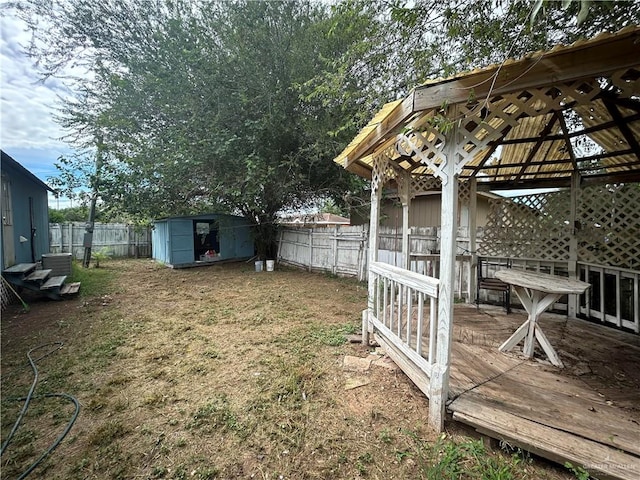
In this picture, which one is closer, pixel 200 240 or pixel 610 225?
pixel 610 225

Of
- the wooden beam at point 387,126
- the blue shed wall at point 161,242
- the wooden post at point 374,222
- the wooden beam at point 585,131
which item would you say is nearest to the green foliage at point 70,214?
the blue shed wall at point 161,242

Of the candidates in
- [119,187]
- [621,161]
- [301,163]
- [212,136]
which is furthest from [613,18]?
[119,187]

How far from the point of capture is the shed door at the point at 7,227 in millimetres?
5723

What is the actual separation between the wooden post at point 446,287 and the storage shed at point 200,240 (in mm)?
9263

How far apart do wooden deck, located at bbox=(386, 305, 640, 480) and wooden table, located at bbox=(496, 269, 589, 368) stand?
0.37ft

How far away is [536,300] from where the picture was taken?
2844 mm

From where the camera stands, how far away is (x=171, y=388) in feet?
9.16

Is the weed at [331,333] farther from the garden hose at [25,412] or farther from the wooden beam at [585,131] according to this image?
the wooden beam at [585,131]

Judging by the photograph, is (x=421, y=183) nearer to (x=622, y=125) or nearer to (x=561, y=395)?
(x=622, y=125)

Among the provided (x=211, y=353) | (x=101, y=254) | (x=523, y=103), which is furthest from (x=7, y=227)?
(x=523, y=103)

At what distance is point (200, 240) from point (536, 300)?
442 inches

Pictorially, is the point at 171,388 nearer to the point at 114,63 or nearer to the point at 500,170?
the point at 500,170

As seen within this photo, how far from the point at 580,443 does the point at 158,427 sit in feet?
9.55

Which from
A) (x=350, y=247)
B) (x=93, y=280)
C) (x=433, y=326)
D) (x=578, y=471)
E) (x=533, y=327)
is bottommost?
(x=578, y=471)
